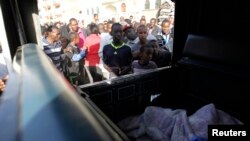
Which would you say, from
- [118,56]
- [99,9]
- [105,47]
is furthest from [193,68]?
[99,9]

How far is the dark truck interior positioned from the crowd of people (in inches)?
9.6

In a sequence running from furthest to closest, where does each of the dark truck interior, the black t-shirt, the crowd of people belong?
the black t-shirt → the crowd of people → the dark truck interior

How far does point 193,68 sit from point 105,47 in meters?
1.24

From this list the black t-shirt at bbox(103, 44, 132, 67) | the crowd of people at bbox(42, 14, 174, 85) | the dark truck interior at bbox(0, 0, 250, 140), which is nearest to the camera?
the dark truck interior at bbox(0, 0, 250, 140)

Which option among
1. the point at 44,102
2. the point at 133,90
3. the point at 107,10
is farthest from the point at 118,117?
the point at 107,10

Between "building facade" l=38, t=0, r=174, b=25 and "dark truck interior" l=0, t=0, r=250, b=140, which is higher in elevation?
"building facade" l=38, t=0, r=174, b=25

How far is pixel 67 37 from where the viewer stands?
314cm

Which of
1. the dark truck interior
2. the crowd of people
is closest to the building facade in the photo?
the crowd of people

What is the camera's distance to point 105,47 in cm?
293

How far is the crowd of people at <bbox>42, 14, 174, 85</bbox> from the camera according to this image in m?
2.52

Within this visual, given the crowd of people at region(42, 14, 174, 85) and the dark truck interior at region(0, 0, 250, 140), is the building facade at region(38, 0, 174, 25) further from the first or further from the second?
the dark truck interior at region(0, 0, 250, 140)

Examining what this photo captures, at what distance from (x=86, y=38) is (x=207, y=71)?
188cm

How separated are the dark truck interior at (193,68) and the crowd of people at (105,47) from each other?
0.24 metres

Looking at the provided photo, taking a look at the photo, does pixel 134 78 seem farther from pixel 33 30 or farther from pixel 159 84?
pixel 33 30
